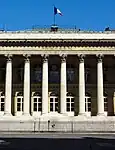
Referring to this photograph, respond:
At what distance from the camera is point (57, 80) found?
2367 inches

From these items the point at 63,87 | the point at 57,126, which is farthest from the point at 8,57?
the point at 57,126

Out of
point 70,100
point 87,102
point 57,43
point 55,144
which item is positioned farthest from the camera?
point 87,102

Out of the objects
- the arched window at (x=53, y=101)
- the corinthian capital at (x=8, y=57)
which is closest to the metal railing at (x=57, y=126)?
the arched window at (x=53, y=101)

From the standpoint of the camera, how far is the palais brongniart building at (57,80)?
5349 cm

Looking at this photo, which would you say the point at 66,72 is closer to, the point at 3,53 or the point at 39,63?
the point at 39,63

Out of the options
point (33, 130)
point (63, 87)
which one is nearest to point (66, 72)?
point (63, 87)

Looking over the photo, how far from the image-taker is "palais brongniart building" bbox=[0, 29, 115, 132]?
53.5 metres

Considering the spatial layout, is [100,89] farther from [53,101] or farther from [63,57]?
[53,101]

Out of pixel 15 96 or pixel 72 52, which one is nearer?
pixel 72 52

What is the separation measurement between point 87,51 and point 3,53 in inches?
530

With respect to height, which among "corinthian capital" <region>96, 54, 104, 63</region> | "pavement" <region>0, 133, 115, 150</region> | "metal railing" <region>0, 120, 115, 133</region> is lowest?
"metal railing" <region>0, 120, 115, 133</region>

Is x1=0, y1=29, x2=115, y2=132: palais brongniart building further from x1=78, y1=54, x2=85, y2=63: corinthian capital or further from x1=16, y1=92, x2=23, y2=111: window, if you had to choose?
x1=78, y1=54, x2=85, y2=63: corinthian capital

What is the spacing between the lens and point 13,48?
55.9 meters

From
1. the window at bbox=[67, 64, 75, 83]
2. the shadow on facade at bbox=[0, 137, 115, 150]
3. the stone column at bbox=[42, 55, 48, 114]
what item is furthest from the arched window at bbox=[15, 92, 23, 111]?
the shadow on facade at bbox=[0, 137, 115, 150]
